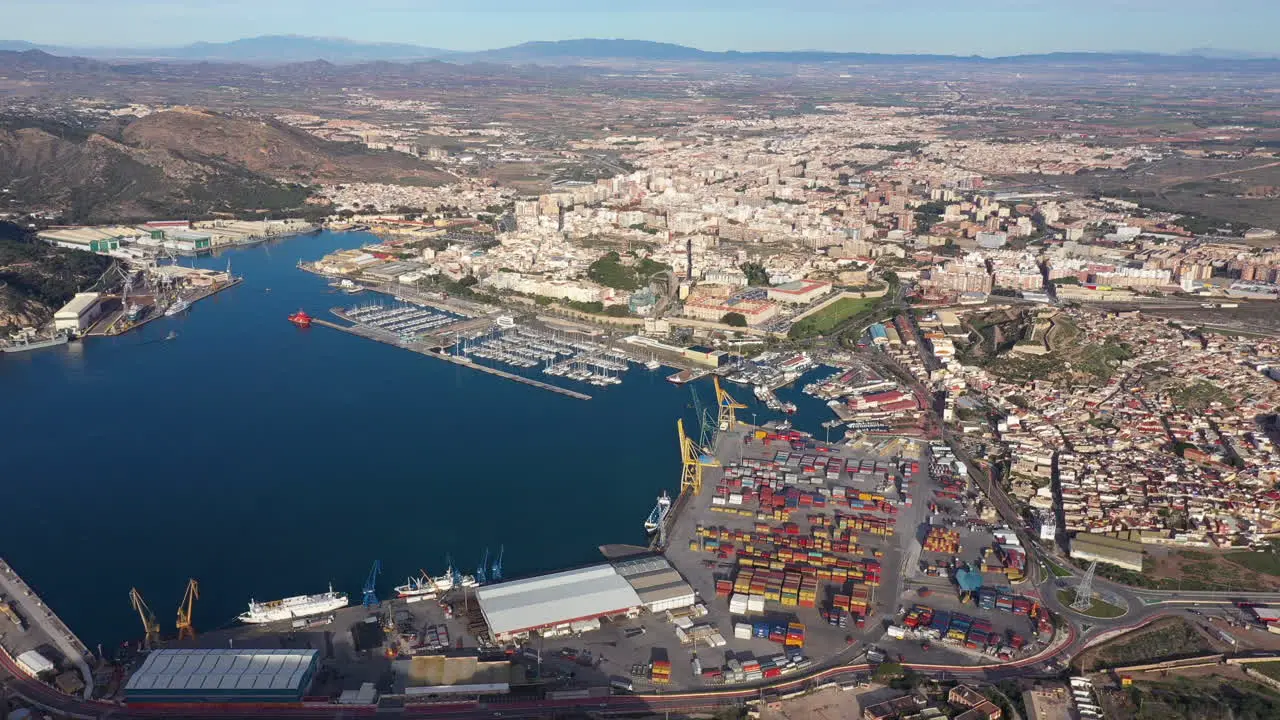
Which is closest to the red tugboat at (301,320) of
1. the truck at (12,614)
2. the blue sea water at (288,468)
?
the blue sea water at (288,468)

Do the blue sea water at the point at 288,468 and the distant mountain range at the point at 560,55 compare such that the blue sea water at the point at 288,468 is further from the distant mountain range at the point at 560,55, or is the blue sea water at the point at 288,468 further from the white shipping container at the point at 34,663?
the distant mountain range at the point at 560,55

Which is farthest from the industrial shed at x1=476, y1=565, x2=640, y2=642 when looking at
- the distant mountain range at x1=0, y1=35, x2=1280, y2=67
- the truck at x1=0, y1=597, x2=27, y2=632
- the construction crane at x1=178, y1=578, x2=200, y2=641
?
the distant mountain range at x1=0, y1=35, x2=1280, y2=67

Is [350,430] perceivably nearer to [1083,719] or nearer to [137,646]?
[137,646]

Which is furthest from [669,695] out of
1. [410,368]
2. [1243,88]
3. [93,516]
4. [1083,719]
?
[1243,88]

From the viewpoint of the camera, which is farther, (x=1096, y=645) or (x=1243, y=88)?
(x=1243, y=88)

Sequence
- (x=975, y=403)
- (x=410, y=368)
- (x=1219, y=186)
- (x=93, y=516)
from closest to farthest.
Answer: (x=93, y=516) < (x=975, y=403) < (x=410, y=368) < (x=1219, y=186)

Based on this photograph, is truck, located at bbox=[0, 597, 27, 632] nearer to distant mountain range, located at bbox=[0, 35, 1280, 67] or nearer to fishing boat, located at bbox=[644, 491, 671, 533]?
fishing boat, located at bbox=[644, 491, 671, 533]
